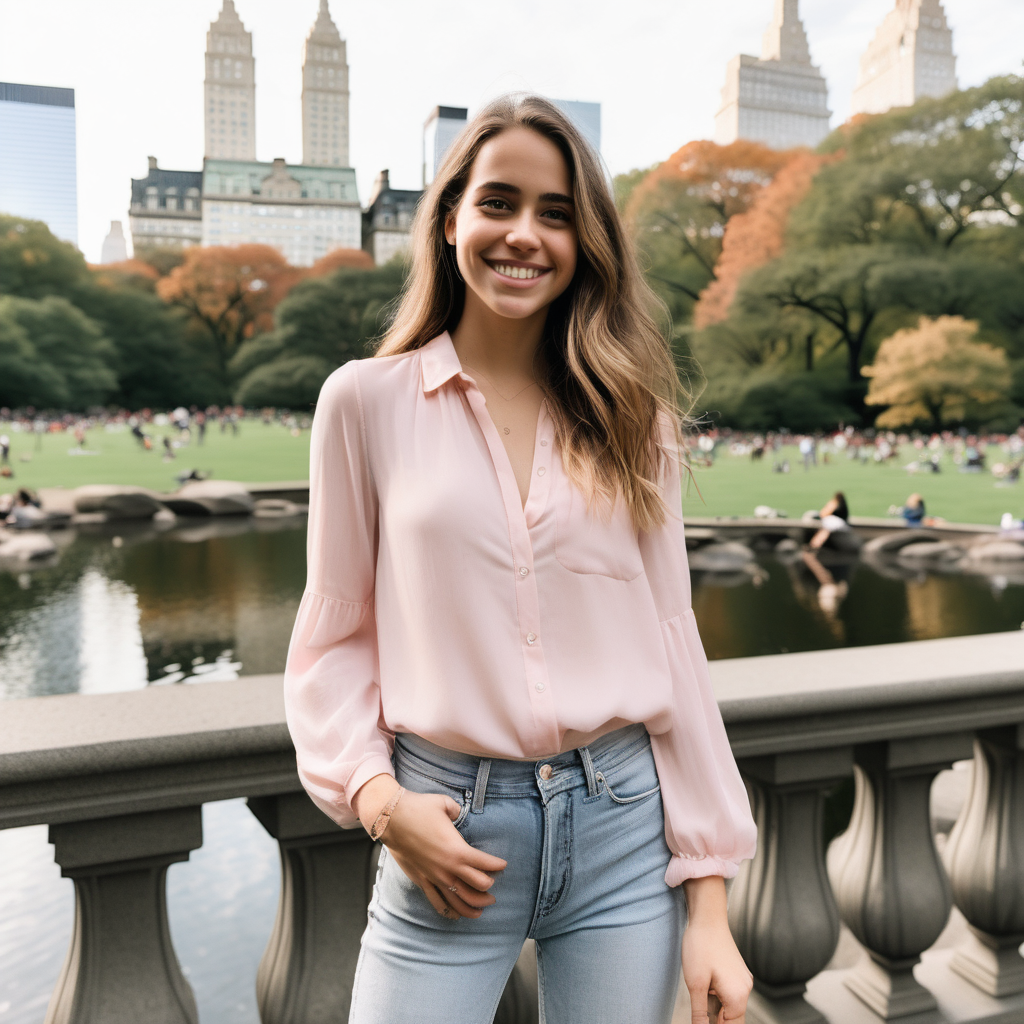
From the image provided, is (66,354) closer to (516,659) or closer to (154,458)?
(154,458)

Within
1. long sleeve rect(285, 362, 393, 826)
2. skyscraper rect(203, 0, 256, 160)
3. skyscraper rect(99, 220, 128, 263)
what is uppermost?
skyscraper rect(203, 0, 256, 160)

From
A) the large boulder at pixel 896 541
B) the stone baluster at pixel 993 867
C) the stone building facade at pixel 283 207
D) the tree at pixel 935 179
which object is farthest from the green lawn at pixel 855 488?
the stone baluster at pixel 993 867

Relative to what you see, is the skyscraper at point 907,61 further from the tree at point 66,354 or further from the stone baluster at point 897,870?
the stone baluster at point 897,870

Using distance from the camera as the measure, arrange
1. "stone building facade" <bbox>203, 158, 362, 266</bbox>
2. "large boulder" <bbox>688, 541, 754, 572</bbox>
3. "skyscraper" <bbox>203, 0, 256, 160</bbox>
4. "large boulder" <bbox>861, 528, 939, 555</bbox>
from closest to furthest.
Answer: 1. "large boulder" <bbox>688, 541, 754, 572</bbox>
2. "large boulder" <bbox>861, 528, 939, 555</bbox>
3. "stone building facade" <bbox>203, 158, 362, 266</bbox>
4. "skyscraper" <bbox>203, 0, 256, 160</bbox>

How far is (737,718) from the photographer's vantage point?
1.25m

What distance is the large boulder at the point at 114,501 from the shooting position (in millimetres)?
20469

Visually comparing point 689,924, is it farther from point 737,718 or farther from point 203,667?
point 203,667

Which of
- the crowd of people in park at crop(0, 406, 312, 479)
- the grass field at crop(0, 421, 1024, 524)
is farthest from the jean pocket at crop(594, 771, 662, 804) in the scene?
the crowd of people in park at crop(0, 406, 312, 479)

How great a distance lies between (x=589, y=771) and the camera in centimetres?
97

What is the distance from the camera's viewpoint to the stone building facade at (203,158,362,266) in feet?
79.0

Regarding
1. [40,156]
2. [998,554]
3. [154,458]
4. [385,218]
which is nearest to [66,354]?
[154,458]

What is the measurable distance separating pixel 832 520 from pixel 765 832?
20922mm

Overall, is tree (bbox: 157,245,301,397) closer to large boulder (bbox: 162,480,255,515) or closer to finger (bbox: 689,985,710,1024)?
large boulder (bbox: 162,480,255,515)

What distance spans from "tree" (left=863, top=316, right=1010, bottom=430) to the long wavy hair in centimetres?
2264
